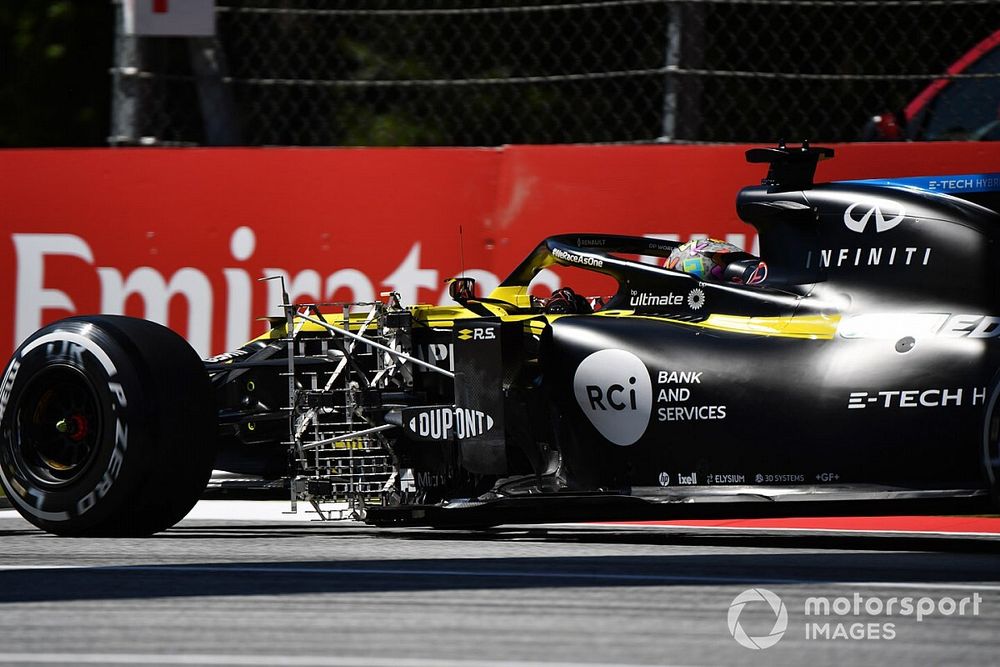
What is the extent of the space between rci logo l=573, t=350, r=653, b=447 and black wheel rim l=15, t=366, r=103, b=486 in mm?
1941

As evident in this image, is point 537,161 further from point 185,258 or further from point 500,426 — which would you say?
point 500,426

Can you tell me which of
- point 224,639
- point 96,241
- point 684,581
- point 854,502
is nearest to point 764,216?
point 854,502

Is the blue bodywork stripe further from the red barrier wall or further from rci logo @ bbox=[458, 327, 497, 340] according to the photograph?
the red barrier wall

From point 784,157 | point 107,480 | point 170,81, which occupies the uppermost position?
point 170,81

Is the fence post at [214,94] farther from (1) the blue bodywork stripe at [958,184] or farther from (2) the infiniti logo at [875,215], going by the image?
(1) the blue bodywork stripe at [958,184]

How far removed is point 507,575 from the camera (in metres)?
5.35

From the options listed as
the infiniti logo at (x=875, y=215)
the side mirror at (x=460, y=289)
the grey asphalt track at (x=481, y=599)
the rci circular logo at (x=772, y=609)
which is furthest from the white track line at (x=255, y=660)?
the side mirror at (x=460, y=289)

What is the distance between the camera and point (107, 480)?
6570 millimetres

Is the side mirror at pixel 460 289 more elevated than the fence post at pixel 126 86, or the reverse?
the fence post at pixel 126 86

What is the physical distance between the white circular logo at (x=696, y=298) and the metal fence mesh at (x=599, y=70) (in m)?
2.57

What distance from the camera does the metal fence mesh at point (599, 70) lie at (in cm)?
895

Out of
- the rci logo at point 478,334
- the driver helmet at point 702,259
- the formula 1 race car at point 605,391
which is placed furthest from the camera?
the driver helmet at point 702,259

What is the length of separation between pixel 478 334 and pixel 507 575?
4.77ft

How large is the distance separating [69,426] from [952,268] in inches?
136
